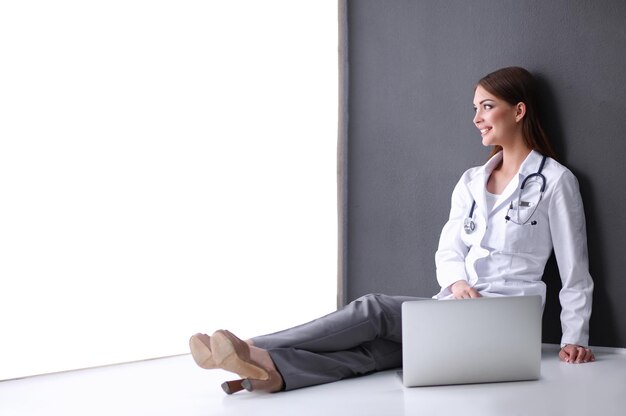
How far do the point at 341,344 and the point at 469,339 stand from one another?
0.45 m

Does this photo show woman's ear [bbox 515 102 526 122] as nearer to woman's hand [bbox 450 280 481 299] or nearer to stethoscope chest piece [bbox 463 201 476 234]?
stethoscope chest piece [bbox 463 201 476 234]

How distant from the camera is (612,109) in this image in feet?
10.2

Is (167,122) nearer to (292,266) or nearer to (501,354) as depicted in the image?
(292,266)

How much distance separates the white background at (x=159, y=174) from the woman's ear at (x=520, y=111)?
3.51ft

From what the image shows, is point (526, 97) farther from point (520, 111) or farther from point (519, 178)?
point (519, 178)

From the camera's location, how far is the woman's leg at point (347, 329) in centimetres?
257

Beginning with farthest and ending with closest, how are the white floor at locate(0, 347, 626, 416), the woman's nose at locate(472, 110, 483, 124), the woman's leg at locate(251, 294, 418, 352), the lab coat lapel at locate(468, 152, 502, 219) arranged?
the woman's nose at locate(472, 110, 483, 124) < the lab coat lapel at locate(468, 152, 502, 219) < the woman's leg at locate(251, 294, 418, 352) < the white floor at locate(0, 347, 626, 416)

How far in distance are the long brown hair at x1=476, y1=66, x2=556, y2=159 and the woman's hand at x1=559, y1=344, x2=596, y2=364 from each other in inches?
31.0

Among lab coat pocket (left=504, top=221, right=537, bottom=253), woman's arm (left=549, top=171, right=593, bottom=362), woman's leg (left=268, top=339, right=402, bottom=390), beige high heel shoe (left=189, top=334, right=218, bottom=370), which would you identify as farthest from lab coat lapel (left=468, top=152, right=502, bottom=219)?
beige high heel shoe (left=189, top=334, right=218, bottom=370)

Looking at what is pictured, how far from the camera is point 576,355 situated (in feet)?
9.61

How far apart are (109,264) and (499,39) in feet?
6.34

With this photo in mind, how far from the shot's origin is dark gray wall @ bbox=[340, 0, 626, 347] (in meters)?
3.12

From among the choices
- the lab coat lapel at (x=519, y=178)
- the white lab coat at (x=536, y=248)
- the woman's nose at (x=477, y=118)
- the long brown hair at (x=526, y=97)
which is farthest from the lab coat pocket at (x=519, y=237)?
the woman's nose at (x=477, y=118)

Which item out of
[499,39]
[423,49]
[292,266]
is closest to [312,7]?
[423,49]
